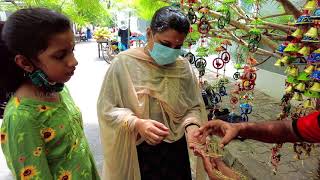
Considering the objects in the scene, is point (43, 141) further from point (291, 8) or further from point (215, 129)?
point (291, 8)

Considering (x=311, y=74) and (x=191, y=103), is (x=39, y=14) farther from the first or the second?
(x=311, y=74)

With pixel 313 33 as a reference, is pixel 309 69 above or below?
below

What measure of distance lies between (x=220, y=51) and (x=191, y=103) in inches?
33.8

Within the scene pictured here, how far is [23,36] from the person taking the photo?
34.9 inches

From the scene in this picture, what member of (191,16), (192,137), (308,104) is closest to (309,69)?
(308,104)

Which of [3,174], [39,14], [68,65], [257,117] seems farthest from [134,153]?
[257,117]

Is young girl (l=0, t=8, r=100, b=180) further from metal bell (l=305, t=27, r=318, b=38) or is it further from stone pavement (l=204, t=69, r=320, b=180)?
stone pavement (l=204, t=69, r=320, b=180)

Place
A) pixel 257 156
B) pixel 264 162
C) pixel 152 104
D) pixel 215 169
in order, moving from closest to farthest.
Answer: pixel 215 169
pixel 152 104
pixel 264 162
pixel 257 156

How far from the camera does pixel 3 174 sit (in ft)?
9.27

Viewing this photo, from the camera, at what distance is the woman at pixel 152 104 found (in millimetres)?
1416

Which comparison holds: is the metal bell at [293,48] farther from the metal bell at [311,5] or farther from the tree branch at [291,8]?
the tree branch at [291,8]

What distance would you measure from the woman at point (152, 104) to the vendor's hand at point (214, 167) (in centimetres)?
15

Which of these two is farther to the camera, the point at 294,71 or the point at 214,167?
the point at 294,71

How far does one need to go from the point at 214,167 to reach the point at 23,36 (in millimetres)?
864
